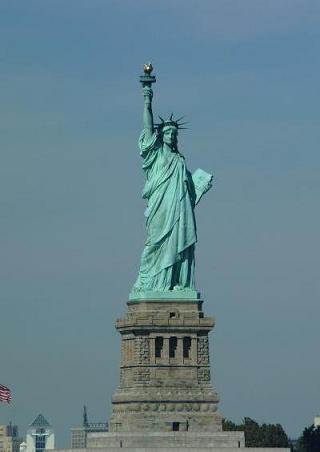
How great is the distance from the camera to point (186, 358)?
380 feet

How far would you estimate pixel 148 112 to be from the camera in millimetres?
116750

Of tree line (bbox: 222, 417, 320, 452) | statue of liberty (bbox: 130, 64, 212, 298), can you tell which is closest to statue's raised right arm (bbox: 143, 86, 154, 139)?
statue of liberty (bbox: 130, 64, 212, 298)

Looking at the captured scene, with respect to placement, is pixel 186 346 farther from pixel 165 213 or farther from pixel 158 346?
pixel 165 213

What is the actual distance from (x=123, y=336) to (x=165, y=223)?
5700 mm

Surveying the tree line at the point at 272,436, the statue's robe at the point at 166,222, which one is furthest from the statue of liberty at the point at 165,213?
the tree line at the point at 272,436

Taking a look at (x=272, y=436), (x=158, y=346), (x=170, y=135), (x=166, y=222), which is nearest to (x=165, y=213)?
(x=166, y=222)

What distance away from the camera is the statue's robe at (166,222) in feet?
381

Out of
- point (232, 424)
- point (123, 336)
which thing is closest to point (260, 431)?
point (232, 424)

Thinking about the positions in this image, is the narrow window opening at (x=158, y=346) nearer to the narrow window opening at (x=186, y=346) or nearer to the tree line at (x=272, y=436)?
the narrow window opening at (x=186, y=346)

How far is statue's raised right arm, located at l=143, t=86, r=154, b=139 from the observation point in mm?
116562

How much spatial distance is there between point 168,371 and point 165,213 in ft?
24.4

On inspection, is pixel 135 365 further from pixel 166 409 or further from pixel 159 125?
pixel 159 125

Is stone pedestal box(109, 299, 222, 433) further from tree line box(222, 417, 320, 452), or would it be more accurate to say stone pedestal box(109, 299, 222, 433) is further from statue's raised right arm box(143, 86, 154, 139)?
tree line box(222, 417, 320, 452)

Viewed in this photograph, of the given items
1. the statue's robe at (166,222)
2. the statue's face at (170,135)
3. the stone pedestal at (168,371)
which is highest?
the statue's face at (170,135)
